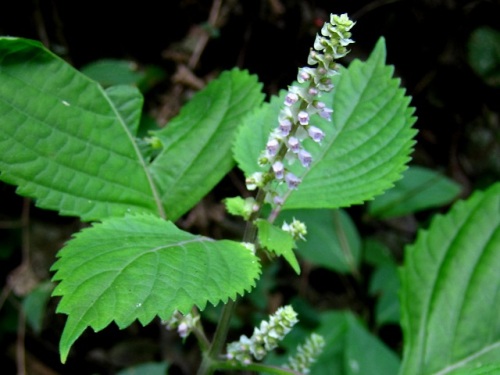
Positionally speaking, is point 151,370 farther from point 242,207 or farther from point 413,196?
point 413,196

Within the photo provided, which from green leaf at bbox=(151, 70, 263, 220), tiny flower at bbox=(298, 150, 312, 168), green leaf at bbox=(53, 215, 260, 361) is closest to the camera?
green leaf at bbox=(53, 215, 260, 361)

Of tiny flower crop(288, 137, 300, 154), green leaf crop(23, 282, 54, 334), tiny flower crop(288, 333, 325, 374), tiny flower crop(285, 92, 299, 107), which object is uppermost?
tiny flower crop(285, 92, 299, 107)

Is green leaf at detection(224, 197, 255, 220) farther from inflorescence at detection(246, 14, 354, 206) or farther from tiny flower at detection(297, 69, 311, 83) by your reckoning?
tiny flower at detection(297, 69, 311, 83)

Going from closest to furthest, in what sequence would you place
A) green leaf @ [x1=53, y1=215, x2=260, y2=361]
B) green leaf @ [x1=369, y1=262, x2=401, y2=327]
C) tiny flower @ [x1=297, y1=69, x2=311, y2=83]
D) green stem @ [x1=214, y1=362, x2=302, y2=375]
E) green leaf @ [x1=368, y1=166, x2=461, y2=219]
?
1. green leaf @ [x1=53, y1=215, x2=260, y2=361]
2. tiny flower @ [x1=297, y1=69, x2=311, y2=83]
3. green stem @ [x1=214, y1=362, x2=302, y2=375]
4. green leaf @ [x1=369, y1=262, x2=401, y2=327]
5. green leaf @ [x1=368, y1=166, x2=461, y2=219]

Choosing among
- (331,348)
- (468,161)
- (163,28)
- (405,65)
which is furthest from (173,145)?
(468,161)

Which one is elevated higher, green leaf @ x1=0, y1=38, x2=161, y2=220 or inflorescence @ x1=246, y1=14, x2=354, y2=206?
inflorescence @ x1=246, y1=14, x2=354, y2=206

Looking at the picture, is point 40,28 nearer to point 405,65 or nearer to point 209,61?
point 209,61

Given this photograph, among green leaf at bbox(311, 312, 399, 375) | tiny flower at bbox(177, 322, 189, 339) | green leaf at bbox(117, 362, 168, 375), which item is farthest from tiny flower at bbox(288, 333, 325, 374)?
green leaf at bbox(117, 362, 168, 375)
